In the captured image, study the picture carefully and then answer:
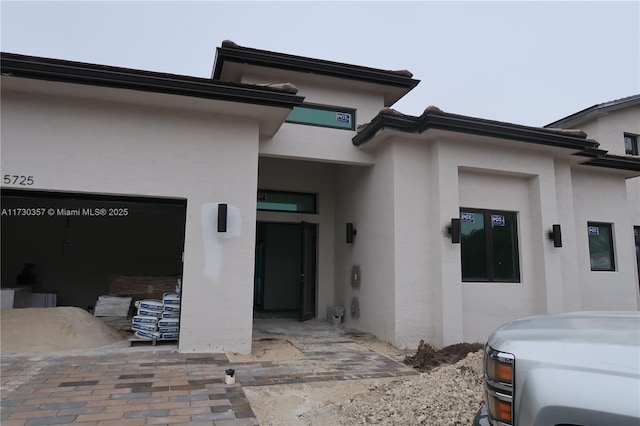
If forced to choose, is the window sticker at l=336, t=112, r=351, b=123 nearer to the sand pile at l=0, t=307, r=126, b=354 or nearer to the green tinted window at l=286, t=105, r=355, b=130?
the green tinted window at l=286, t=105, r=355, b=130

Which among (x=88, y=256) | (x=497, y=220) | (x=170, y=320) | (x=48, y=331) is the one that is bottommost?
(x=48, y=331)

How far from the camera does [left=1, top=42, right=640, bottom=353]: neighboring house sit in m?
5.86

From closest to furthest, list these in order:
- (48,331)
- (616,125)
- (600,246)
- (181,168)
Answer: (48,331)
(181,168)
(600,246)
(616,125)

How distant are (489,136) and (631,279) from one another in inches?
218

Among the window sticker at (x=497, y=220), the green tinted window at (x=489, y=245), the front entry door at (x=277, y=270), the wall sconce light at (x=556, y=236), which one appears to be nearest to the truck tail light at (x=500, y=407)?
the green tinted window at (x=489, y=245)

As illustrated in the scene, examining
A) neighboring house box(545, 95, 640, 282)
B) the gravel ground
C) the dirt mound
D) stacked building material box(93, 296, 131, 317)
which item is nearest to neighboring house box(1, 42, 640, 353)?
the dirt mound

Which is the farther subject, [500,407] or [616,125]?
[616,125]

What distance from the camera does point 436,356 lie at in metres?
5.88

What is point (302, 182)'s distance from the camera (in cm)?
975

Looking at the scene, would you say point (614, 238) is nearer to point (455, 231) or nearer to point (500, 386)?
point (455, 231)

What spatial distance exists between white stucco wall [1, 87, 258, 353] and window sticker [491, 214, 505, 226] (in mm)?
4727

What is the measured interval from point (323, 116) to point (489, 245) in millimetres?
4303

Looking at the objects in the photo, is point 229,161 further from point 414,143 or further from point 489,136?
point 489,136

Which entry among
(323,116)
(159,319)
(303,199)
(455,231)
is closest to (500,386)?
(455,231)
